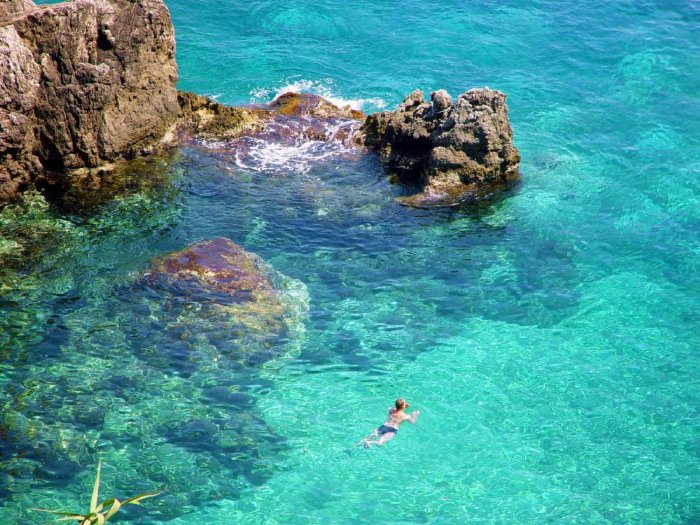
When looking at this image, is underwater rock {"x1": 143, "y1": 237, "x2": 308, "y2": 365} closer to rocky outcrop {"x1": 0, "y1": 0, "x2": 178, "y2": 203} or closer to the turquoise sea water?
the turquoise sea water

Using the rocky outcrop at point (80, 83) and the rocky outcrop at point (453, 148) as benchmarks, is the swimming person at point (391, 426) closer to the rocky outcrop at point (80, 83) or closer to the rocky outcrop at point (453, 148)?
the rocky outcrop at point (453, 148)

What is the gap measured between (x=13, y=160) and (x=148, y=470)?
9.89 m

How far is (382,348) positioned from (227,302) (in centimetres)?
352

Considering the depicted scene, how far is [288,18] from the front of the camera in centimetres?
3253

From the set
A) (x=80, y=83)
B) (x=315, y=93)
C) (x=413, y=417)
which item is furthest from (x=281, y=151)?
(x=413, y=417)

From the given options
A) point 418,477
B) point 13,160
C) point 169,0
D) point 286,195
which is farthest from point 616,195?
point 169,0

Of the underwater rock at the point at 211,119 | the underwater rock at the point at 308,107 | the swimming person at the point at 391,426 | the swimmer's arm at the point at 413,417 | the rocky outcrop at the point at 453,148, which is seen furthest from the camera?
the underwater rock at the point at 308,107

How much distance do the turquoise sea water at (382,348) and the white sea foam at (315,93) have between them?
0.19m

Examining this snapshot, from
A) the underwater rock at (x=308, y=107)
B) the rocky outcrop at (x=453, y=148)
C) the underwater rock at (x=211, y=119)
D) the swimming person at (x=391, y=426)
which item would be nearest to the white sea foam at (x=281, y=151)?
the underwater rock at (x=211, y=119)

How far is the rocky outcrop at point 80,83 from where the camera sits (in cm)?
1892

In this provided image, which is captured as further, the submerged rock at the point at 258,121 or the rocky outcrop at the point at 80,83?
the submerged rock at the point at 258,121

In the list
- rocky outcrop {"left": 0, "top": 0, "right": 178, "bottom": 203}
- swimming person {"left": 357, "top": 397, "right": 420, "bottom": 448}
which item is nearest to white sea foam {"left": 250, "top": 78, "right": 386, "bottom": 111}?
rocky outcrop {"left": 0, "top": 0, "right": 178, "bottom": 203}

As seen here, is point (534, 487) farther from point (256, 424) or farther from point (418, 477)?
point (256, 424)

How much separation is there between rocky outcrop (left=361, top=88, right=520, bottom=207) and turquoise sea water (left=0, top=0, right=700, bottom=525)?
68 centimetres
